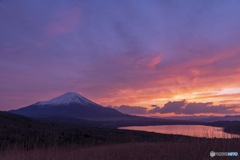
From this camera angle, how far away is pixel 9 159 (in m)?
7.18

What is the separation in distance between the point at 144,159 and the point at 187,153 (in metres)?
1.62

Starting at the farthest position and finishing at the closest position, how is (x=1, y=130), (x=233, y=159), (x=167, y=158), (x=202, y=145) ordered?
1. (x=1, y=130)
2. (x=202, y=145)
3. (x=167, y=158)
4. (x=233, y=159)

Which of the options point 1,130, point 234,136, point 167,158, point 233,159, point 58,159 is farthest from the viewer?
point 1,130

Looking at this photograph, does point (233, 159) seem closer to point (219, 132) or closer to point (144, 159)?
point (144, 159)

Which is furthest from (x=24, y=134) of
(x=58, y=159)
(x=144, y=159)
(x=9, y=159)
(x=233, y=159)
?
(x=233, y=159)

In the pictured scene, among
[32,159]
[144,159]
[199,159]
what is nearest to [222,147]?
[199,159]

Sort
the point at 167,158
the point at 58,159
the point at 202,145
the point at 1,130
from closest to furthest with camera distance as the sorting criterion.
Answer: the point at 167,158, the point at 58,159, the point at 202,145, the point at 1,130

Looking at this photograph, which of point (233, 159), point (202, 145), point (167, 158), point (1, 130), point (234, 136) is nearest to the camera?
point (233, 159)

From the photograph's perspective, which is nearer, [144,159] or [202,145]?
[144,159]

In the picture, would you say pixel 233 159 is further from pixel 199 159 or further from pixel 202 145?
pixel 202 145

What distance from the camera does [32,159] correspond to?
6938mm

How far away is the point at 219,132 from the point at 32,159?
850 centimetres

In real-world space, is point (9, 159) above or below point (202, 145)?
below

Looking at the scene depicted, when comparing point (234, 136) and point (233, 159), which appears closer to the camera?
point (233, 159)
